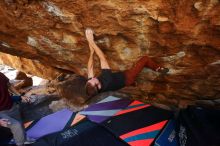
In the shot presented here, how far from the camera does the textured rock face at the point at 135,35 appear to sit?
3.39 m

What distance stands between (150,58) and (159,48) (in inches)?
9.8

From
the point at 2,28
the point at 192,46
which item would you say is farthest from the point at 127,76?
the point at 2,28

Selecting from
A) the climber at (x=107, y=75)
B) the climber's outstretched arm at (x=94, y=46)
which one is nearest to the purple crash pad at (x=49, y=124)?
the climber at (x=107, y=75)

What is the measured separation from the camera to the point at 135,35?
12.7 feet

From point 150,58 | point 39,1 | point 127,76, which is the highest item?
point 39,1

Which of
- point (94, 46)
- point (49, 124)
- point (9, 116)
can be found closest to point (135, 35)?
point (94, 46)

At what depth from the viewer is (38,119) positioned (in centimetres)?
482

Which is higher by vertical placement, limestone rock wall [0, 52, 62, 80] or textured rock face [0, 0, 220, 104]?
textured rock face [0, 0, 220, 104]

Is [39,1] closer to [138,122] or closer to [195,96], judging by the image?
[138,122]

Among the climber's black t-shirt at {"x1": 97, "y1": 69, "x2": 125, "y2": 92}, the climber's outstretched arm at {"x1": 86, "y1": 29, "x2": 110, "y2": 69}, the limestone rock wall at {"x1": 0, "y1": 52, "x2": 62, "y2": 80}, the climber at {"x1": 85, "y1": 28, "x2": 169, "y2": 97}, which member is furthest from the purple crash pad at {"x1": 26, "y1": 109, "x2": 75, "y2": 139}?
the limestone rock wall at {"x1": 0, "y1": 52, "x2": 62, "y2": 80}

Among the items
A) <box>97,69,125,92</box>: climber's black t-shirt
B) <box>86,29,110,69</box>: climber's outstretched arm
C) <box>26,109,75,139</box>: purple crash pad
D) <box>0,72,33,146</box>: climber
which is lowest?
<box>26,109,75,139</box>: purple crash pad

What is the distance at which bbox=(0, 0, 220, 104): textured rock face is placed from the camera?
3.39m

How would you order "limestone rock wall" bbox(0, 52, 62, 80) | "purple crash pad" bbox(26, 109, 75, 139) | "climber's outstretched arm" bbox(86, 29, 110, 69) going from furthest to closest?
1. "limestone rock wall" bbox(0, 52, 62, 80)
2. "purple crash pad" bbox(26, 109, 75, 139)
3. "climber's outstretched arm" bbox(86, 29, 110, 69)

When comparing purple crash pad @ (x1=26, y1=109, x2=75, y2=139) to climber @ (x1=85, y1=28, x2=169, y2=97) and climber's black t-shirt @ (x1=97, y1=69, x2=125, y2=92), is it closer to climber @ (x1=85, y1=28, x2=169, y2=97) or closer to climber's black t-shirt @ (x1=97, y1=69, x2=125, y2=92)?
climber @ (x1=85, y1=28, x2=169, y2=97)
